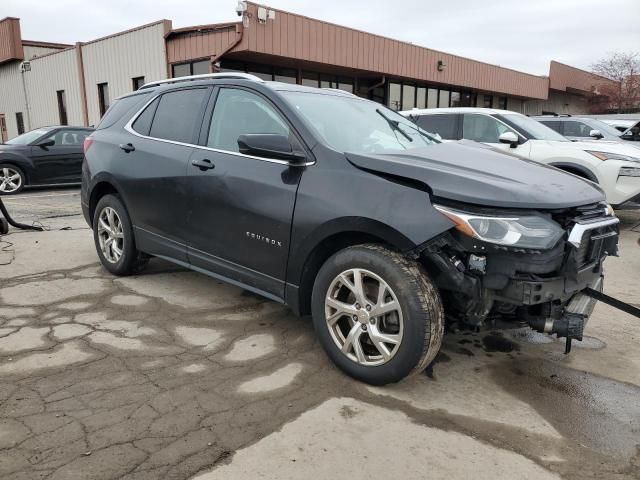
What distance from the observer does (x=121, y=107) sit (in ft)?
16.3

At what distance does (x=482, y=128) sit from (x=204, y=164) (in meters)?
5.83

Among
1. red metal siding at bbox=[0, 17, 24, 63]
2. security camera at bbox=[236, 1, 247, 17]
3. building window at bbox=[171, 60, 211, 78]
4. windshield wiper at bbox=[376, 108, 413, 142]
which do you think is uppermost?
red metal siding at bbox=[0, 17, 24, 63]

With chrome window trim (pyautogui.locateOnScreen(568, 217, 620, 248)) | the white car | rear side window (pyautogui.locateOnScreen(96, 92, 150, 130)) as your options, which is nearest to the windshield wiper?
chrome window trim (pyautogui.locateOnScreen(568, 217, 620, 248))

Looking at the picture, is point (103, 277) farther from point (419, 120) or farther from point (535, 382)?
point (419, 120)

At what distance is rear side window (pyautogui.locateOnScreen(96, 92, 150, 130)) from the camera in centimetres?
476

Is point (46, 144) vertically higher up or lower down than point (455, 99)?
lower down

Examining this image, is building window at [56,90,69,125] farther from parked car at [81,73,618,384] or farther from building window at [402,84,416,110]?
parked car at [81,73,618,384]

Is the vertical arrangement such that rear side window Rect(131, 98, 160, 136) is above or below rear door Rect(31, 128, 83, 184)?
above

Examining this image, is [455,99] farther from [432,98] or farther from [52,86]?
[52,86]

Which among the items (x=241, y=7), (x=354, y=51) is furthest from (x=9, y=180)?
(x=354, y=51)

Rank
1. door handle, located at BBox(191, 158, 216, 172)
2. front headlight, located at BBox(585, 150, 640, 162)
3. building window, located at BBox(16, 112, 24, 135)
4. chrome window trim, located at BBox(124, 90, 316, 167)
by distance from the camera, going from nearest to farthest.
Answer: chrome window trim, located at BBox(124, 90, 316, 167) < door handle, located at BBox(191, 158, 216, 172) < front headlight, located at BBox(585, 150, 640, 162) < building window, located at BBox(16, 112, 24, 135)

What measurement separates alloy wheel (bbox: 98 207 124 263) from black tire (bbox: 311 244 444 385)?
105 inches

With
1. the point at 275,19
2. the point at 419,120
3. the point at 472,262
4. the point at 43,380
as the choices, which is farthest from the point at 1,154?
the point at 472,262

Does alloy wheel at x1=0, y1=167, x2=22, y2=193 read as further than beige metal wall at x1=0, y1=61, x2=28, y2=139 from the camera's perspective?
No
